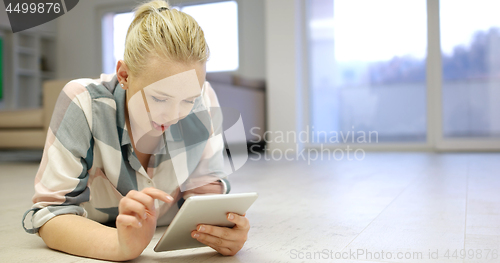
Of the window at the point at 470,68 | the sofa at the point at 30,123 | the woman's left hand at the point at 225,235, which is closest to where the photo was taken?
the woman's left hand at the point at 225,235

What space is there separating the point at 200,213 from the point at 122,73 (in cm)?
32

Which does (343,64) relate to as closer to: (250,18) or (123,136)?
(250,18)

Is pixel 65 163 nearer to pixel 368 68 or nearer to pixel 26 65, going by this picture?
pixel 368 68

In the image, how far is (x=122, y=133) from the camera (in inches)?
33.8

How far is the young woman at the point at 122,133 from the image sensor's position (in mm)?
739

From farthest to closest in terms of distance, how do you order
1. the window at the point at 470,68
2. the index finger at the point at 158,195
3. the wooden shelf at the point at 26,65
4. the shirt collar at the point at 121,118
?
the wooden shelf at the point at 26,65, the window at the point at 470,68, the shirt collar at the point at 121,118, the index finger at the point at 158,195

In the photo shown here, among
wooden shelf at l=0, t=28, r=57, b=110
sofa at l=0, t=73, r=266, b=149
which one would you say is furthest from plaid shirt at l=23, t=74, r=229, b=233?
wooden shelf at l=0, t=28, r=57, b=110

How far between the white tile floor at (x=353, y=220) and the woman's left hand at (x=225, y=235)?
0.04m

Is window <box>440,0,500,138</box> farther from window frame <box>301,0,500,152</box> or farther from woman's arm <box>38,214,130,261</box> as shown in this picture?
woman's arm <box>38,214,130,261</box>

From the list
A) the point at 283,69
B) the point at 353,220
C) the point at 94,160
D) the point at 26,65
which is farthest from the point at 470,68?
the point at 26,65

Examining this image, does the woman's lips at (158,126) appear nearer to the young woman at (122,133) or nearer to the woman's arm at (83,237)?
the young woman at (122,133)

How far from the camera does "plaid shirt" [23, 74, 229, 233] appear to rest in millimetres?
766

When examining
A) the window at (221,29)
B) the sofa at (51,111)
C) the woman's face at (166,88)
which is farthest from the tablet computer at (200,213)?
the window at (221,29)

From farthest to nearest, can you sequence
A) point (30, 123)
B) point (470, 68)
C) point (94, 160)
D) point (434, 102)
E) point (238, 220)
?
1. point (434, 102)
2. point (470, 68)
3. point (30, 123)
4. point (94, 160)
5. point (238, 220)
